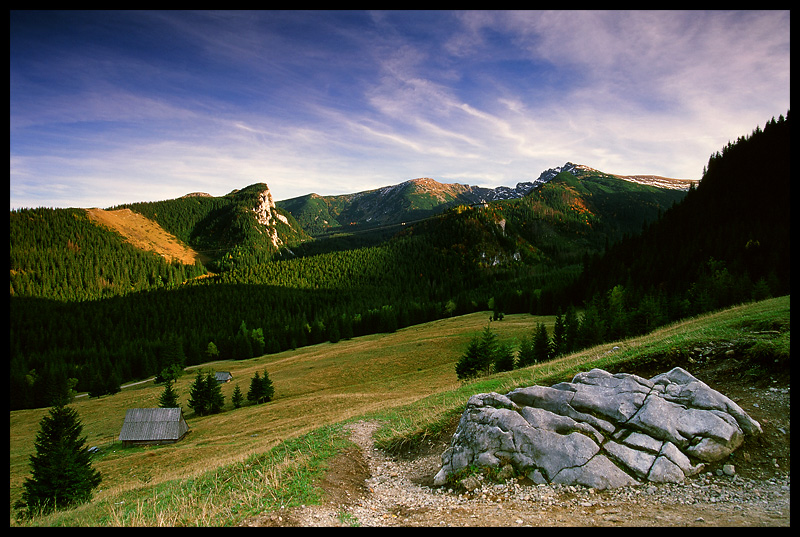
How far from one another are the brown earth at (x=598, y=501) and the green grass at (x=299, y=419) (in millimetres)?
1173

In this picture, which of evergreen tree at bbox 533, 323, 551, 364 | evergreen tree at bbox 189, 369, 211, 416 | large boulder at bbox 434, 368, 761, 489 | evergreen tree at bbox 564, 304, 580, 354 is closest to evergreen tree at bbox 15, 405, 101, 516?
large boulder at bbox 434, 368, 761, 489

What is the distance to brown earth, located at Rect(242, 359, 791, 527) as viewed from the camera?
6.32 metres

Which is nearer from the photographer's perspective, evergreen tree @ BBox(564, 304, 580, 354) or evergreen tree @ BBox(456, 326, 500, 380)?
evergreen tree @ BBox(456, 326, 500, 380)

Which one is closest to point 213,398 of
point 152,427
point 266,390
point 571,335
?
point 266,390

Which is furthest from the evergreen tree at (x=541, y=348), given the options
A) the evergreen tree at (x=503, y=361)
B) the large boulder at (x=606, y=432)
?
the large boulder at (x=606, y=432)

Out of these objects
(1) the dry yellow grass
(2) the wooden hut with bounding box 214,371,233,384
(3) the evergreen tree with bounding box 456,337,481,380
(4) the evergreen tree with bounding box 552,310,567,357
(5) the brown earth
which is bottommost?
(2) the wooden hut with bounding box 214,371,233,384

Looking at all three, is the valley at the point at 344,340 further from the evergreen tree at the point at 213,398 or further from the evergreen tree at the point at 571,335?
the evergreen tree at the point at 213,398

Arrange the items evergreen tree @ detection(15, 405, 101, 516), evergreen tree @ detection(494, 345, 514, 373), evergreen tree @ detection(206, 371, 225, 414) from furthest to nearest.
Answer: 1. evergreen tree @ detection(206, 371, 225, 414)
2. evergreen tree @ detection(494, 345, 514, 373)
3. evergreen tree @ detection(15, 405, 101, 516)

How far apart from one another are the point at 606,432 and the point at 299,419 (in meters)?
33.9

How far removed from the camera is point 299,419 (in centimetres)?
3634

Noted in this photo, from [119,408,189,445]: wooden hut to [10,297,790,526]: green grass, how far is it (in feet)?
5.61

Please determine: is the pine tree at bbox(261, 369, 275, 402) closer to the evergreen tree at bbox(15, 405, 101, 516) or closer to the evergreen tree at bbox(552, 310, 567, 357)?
the evergreen tree at bbox(15, 405, 101, 516)

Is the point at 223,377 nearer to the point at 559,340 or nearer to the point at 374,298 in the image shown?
the point at 559,340

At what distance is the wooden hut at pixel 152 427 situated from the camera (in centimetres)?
4478
